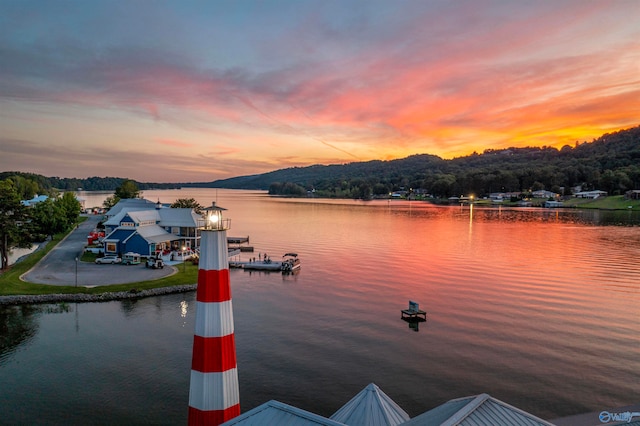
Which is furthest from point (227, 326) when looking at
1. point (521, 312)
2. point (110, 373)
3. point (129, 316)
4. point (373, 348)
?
point (521, 312)

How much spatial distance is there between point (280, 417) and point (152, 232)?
47.4 meters

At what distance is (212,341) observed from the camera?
1007 centimetres

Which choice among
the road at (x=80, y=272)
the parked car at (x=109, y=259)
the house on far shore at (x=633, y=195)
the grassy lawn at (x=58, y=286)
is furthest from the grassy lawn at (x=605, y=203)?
the parked car at (x=109, y=259)

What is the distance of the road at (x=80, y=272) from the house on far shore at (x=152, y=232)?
13.5 ft

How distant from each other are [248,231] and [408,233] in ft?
113

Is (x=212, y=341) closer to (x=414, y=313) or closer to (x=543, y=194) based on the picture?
(x=414, y=313)

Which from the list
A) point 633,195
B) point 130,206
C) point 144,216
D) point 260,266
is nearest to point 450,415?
point 260,266

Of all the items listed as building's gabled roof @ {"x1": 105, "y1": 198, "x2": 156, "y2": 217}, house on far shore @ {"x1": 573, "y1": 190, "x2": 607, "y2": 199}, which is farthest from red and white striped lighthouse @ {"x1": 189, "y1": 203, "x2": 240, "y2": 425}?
house on far shore @ {"x1": 573, "y1": 190, "x2": 607, "y2": 199}

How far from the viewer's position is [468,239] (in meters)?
72.1

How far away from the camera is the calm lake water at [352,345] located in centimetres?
1842

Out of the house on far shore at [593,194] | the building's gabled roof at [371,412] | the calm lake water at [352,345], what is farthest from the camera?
the house on far shore at [593,194]

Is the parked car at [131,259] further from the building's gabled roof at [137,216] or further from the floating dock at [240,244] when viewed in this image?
the floating dock at [240,244]

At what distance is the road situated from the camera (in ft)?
119

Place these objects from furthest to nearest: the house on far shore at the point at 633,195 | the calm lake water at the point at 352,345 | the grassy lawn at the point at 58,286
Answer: the house on far shore at the point at 633,195 < the grassy lawn at the point at 58,286 < the calm lake water at the point at 352,345
